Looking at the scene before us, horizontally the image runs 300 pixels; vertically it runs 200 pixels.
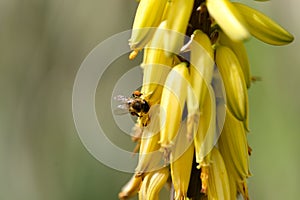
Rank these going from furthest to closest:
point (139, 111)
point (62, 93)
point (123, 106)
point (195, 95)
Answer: point (62, 93) < point (123, 106) < point (139, 111) < point (195, 95)

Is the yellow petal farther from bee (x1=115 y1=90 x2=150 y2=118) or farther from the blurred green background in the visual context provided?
the blurred green background

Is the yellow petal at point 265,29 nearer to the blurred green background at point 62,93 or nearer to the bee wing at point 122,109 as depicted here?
the bee wing at point 122,109

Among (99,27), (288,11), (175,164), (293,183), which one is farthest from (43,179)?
(175,164)

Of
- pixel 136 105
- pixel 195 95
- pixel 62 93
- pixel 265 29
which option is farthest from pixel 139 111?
pixel 62 93

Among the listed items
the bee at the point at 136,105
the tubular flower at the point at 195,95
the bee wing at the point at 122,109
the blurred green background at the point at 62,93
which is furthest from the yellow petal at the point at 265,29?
the blurred green background at the point at 62,93

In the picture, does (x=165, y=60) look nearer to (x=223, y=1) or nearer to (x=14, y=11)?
(x=223, y=1)

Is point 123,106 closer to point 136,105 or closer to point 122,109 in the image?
point 122,109
